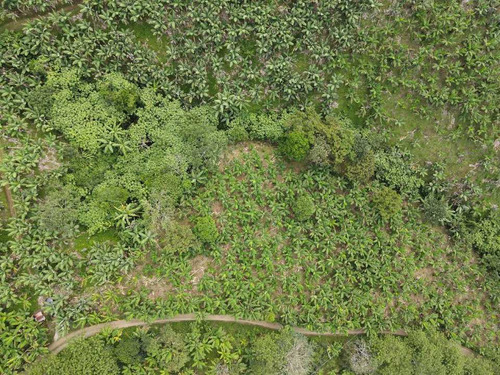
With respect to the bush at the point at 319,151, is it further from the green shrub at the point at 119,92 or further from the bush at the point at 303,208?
the green shrub at the point at 119,92

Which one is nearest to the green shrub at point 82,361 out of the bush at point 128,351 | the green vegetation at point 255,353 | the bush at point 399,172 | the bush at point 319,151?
the green vegetation at point 255,353

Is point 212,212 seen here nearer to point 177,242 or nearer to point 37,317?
point 177,242

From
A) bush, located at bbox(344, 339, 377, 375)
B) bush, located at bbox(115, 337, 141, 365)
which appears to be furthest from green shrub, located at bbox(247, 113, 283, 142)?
bush, located at bbox(115, 337, 141, 365)

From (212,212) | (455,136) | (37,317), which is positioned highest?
(455,136)

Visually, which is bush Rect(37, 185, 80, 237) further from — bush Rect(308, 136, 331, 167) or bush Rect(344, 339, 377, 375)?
bush Rect(344, 339, 377, 375)

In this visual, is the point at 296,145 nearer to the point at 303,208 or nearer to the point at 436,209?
the point at 303,208

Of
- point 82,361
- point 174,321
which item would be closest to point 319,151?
point 174,321

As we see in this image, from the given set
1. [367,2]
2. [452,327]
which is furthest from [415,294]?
[367,2]
